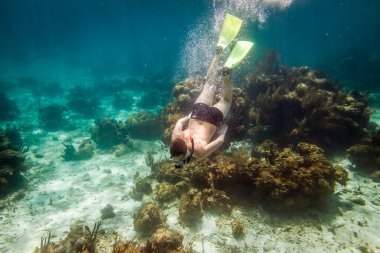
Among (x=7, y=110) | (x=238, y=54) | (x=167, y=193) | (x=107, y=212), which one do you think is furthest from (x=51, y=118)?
(x=238, y=54)

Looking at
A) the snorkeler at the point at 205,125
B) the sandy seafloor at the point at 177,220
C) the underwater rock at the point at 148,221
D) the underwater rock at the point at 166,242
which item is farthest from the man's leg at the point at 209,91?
the underwater rock at the point at 166,242

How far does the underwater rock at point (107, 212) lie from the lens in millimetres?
7129

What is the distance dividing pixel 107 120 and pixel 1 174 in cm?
573

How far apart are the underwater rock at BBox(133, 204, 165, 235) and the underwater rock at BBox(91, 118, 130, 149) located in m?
7.68

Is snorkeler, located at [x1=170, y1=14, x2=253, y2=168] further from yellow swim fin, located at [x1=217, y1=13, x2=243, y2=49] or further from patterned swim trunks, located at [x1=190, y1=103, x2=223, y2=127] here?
yellow swim fin, located at [x1=217, y1=13, x2=243, y2=49]

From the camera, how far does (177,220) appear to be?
629 centimetres

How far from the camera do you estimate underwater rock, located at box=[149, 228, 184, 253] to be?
4.94 m

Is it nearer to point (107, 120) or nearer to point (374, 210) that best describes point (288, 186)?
point (374, 210)

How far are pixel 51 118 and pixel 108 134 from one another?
707 cm

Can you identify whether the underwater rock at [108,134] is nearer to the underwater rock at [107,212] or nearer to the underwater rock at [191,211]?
the underwater rock at [107,212]

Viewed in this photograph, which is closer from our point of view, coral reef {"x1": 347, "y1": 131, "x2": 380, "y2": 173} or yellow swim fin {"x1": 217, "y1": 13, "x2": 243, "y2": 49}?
coral reef {"x1": 347, "y1": 131, "x2": 380, "y2": 173}

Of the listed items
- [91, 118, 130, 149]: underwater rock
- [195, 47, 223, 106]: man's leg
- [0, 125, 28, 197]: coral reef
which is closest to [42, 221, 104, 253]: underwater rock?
[195, 47, 223, 106]: man's leg

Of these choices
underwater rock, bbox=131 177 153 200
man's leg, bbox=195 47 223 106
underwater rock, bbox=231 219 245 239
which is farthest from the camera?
underwater rock, bbox=131 177 153 200

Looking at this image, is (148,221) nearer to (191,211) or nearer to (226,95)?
(191,211)
